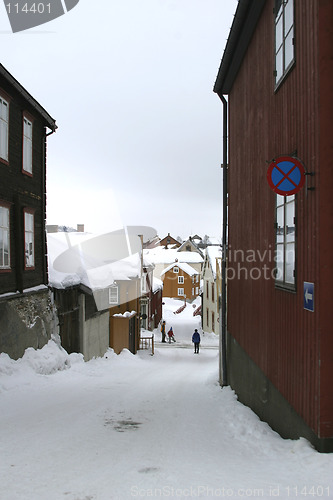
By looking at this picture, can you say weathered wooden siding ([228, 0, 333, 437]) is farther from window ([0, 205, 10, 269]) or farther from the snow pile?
window ([0, 205, 10, 269])

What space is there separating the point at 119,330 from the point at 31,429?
1808 cm

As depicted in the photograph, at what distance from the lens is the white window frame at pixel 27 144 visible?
13.7 meters

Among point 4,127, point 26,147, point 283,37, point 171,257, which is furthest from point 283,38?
point 171,257

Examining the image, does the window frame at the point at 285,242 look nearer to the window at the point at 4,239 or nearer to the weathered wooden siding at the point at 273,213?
the weathered wooden siding at the point at 273,213

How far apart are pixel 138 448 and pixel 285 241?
3.55 m

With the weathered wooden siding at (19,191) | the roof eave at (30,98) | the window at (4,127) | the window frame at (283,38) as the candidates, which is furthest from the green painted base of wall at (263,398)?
the roof eave at (30,98)

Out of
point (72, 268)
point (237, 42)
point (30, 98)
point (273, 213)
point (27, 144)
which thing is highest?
point (237, 42)

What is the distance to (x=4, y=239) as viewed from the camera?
12.2 meters

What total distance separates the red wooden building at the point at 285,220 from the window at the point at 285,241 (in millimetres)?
15

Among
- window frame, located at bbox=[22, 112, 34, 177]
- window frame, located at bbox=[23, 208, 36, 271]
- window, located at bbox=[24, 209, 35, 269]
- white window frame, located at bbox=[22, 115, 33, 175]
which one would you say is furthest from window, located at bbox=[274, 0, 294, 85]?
window, located at bbox=[24, 209, 35, 269]

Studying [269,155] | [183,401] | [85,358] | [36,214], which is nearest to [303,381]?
[269,155]

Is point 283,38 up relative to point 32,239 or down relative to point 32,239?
up

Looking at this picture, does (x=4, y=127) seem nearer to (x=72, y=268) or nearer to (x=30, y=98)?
(x=30, y=98)

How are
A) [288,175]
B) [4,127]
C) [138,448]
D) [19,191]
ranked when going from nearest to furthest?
[288,175], [138,448], [4,127], [19,191]
